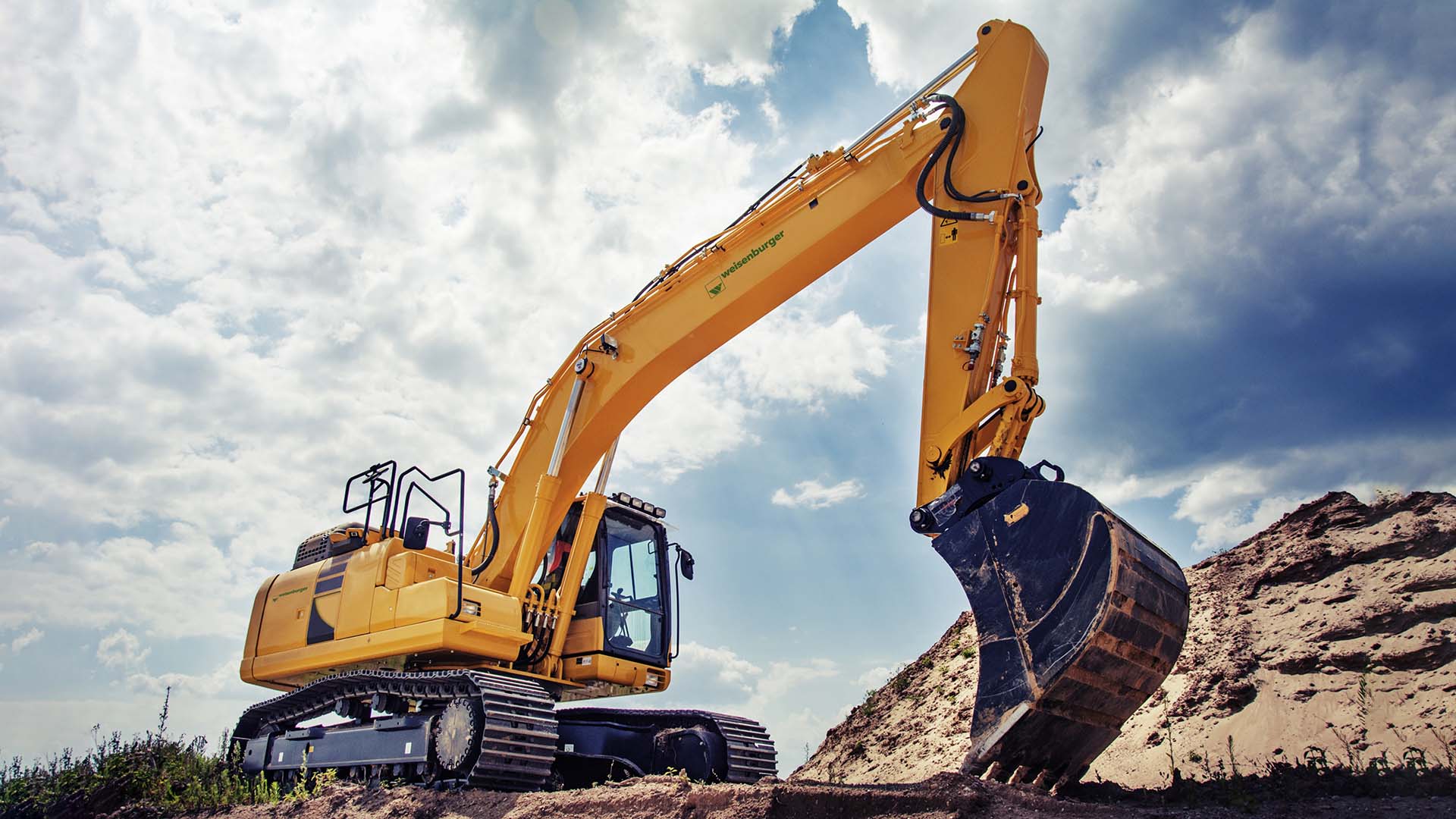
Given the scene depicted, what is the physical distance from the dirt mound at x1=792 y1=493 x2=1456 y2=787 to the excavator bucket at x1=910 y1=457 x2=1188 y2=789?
6.40ft

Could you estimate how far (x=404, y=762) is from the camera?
7828mm

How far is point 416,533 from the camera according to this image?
877 centimetres

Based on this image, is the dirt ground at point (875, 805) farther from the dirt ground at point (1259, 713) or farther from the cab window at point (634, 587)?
the cab window at point (634, 587)

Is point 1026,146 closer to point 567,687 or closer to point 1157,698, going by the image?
point 1157,698

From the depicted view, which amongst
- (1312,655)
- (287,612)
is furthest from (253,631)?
(1312,655)

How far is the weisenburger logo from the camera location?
8.12 metres

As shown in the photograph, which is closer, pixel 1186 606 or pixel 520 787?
pixel 1186 606

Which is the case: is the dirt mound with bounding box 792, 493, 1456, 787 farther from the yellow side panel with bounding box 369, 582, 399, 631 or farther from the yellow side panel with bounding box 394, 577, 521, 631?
the yellow side panel with bounding box 369, 582, 399, 631

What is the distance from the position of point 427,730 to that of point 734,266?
462 cm

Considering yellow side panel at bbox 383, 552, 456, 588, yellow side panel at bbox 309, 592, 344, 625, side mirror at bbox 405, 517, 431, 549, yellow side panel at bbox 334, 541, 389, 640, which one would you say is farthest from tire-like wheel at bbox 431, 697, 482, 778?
yellow side panel at bbox 309, 592, 344, 625

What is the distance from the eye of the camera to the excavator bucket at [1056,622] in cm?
542

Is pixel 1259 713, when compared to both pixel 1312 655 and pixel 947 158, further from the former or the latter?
pixel 947 158

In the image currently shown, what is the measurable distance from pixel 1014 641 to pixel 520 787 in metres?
4.01

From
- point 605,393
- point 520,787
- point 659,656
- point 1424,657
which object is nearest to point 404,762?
point 520,787
